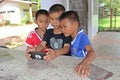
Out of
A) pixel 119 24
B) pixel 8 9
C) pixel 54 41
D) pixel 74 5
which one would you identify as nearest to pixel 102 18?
pixel 119 24

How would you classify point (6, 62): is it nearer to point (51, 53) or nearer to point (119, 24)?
point (51, 53)

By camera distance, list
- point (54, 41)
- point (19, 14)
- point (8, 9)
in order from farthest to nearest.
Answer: point (19, 14) < point (8, 9) < point (54, 41)

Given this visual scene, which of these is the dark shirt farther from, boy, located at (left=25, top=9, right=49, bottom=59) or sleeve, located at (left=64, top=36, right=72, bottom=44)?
boy, located at (left=25, top=9, right=49, bottom=59)

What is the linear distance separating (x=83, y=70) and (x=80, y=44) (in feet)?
1.47

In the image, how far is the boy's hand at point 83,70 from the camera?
3.58ft

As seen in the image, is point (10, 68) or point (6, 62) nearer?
point (10, 68)

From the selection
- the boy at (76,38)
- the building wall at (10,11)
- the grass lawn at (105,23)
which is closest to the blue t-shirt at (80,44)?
the boy at (76,38)

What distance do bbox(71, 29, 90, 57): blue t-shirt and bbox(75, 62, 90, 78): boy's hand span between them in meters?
0.37

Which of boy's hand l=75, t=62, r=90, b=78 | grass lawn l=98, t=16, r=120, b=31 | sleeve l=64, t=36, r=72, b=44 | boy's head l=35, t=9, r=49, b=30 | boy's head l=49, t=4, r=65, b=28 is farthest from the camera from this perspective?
grass lawn l=98, t=16, r=120, b=31

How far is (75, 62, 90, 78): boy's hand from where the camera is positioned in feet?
3.58

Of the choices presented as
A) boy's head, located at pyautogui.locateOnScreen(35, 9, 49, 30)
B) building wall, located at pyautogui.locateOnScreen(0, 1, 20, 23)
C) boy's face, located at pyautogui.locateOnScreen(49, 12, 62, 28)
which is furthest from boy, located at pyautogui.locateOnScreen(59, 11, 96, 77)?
building wall, located at pyautogui.locateOnScreen(0, 1, 20, 23)

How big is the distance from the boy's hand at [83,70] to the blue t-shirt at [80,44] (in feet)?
1.23

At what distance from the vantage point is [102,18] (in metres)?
12.1

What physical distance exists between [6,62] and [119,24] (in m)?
10.8
